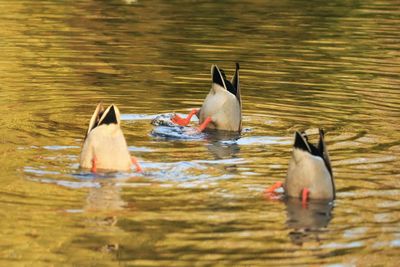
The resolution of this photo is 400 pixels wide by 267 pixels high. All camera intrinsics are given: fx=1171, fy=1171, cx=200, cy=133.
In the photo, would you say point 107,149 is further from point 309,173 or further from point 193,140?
point 193,140

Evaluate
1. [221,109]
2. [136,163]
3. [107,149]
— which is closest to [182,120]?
[221,109]

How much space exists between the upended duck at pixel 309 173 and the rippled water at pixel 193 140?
0.39 feet

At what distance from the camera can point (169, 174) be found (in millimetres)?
10789

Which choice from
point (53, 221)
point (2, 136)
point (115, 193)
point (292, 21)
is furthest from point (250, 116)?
point (292, 21)

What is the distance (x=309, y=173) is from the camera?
988 centimetres

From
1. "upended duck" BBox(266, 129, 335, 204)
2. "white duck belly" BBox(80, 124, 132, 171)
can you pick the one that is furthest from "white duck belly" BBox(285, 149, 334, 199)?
"white duck belly" BBox(80, 124, 132, 171)

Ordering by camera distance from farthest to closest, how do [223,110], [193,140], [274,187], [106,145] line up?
1. [223,110]
2. [193,140]
3. [106,145]
4. [274,187]

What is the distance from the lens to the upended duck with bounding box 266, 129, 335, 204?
9781mm

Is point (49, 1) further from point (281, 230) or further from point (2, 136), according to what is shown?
point (281, 230)

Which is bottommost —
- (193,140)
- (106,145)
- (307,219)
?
(307,219)

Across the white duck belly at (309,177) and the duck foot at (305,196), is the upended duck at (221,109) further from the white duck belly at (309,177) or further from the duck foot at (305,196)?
the duck foot at (305,196)

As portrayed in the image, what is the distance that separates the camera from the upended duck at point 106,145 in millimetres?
10500

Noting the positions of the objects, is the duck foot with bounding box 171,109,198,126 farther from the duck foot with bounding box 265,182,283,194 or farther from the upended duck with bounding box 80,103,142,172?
the duck foot with bounding box 265,182,283,194

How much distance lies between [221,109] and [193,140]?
781 mm
